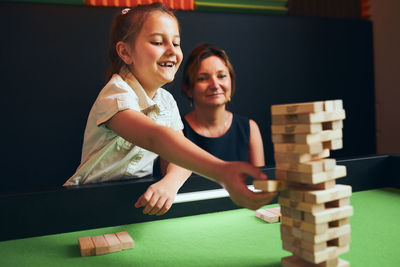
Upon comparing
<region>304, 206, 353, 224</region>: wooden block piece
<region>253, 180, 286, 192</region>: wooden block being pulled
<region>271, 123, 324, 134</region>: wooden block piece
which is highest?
<region>271, 123, 324, 134</region>: wooden block piece

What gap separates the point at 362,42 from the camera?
313cm

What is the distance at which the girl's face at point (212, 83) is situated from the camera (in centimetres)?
202

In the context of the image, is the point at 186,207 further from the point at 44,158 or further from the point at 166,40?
the point at 44,158

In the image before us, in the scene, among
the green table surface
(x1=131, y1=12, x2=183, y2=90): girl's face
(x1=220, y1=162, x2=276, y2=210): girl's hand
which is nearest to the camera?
(x1=220, y1=162, x2=276, y2=210): girl's hand

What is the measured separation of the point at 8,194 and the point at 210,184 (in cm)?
62

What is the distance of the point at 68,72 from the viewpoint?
2.37 m

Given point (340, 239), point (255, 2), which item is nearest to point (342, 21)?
point (255, 2)

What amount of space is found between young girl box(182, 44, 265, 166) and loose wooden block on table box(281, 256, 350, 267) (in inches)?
50.0

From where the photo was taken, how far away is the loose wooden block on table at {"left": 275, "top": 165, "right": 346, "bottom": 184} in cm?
76

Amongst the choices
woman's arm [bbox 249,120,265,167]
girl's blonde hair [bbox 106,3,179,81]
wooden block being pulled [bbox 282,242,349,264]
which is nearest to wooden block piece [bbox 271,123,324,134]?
wooden block being pulled [bbox 282,242,349,264]

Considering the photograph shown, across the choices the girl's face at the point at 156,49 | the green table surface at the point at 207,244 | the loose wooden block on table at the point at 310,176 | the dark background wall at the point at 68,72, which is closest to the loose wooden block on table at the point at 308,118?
the loose wooden block on table at the point at 310,176

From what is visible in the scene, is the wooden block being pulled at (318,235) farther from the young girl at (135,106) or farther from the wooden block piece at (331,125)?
the young girl at (135,106)

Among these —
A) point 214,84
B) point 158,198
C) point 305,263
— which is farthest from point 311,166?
point 214,84

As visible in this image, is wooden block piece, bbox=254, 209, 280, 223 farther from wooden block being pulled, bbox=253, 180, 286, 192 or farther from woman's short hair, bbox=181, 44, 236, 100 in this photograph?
woman's short hair, bbox=181, 44, 236, 100
